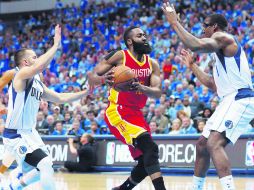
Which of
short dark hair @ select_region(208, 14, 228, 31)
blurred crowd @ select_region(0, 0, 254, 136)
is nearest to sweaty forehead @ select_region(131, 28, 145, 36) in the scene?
short dark hair @ select_region(208, 14, 228, 31)

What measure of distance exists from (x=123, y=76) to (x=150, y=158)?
1.15 metres

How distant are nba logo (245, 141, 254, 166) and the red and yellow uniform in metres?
6.38

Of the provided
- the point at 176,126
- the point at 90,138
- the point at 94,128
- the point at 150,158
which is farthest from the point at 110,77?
the point at 94,128

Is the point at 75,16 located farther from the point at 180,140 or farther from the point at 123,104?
the point at 123,104

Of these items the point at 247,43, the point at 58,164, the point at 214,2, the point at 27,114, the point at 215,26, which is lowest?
the point at 58,164

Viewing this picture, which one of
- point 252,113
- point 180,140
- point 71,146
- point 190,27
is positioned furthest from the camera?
point 190,27

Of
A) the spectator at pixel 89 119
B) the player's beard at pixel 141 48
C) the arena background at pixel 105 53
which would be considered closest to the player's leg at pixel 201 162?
the player's beard at pixel 141 48

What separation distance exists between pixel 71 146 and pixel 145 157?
8.61m

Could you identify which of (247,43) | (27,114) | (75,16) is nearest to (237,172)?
(247,43)

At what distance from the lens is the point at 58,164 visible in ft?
57.1

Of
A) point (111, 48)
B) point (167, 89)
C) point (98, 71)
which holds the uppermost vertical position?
point (111, 48)

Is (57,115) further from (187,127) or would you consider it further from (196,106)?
(187,127)

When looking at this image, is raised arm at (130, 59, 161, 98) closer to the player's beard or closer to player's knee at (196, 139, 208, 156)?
the player's beard

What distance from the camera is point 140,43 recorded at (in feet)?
28.2
